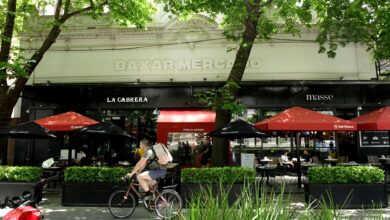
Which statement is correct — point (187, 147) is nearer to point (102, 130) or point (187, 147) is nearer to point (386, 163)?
point (102, 130)

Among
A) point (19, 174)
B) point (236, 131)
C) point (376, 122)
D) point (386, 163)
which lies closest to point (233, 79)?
point (236, 131)

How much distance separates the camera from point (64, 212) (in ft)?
31.1

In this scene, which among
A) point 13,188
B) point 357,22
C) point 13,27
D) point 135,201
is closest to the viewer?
point 135,201

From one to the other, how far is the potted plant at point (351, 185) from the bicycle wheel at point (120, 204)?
4.53m

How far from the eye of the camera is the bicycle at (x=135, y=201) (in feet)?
29.2

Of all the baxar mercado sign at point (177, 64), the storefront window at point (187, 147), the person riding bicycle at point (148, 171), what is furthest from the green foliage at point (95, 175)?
the baxar mercado sign at point (177, 64)

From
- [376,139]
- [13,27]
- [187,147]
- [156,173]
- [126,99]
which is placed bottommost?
[156,173]

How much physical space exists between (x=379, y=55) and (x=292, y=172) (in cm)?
541

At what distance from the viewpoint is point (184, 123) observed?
14.4 metres

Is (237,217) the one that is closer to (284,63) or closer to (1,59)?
(1,59)

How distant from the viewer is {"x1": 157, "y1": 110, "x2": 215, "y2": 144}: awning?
14414 mm

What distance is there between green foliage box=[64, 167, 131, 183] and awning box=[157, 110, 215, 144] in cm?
431

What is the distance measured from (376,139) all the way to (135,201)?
36.9 feet

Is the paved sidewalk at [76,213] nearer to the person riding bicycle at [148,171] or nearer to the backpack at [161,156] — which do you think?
the person riding bicycle at [148,171]
